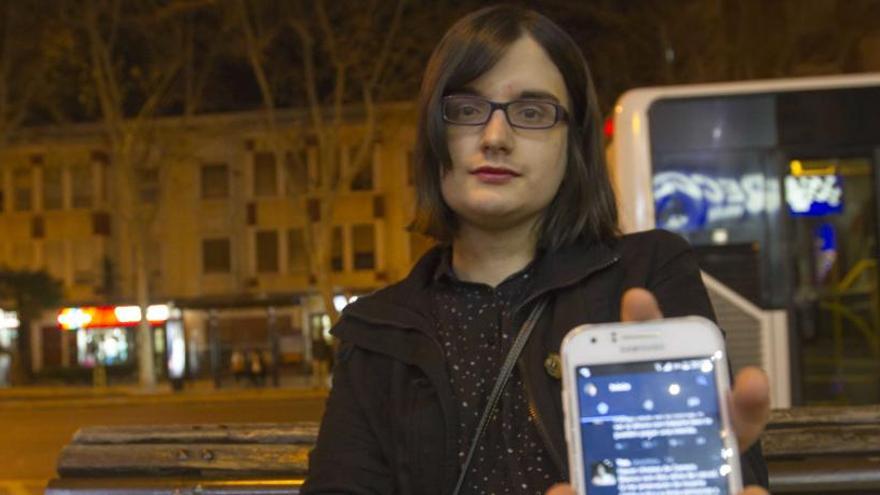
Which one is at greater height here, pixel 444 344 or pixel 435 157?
pixel 435 157

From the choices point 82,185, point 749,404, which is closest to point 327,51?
point 82,185

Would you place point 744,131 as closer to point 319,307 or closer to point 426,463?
point 426,463

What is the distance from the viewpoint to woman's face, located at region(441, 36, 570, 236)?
1.99 m

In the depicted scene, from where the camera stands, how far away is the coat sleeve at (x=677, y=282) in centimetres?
186

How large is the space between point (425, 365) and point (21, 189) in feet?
145

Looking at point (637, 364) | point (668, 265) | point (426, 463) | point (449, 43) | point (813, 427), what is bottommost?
point (813, 427)

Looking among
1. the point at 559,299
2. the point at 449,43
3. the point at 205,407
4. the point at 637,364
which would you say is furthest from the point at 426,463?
the point at 205,407

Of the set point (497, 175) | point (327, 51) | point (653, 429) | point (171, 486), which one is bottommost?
point (171, 486)

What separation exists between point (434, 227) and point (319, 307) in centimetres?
3874

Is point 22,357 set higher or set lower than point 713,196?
lower

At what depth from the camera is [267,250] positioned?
4228 cm

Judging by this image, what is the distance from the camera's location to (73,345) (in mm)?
42531

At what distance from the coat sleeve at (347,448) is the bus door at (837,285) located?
22.8ft

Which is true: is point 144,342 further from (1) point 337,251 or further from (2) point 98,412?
(1) point 337,251
